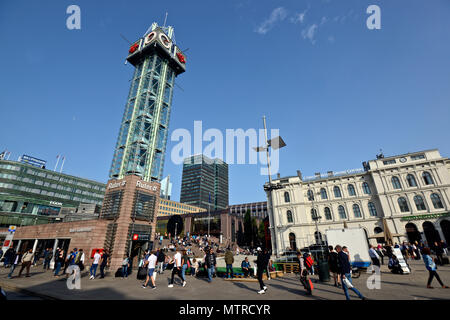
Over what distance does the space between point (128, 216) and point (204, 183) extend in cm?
13743

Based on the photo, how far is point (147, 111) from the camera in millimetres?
27500

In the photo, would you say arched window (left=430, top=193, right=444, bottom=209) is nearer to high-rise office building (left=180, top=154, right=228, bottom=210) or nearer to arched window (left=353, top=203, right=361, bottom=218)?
arched window (left=353, top=203, right=361, bottom=218)

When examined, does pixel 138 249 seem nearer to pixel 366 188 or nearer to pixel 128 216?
pixel 128 216

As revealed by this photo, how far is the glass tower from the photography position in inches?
1000

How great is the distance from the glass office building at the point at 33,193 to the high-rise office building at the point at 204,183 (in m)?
85.3

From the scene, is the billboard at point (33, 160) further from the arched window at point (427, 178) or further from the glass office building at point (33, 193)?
the arched window at point (427, 178)

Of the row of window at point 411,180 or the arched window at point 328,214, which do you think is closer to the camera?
the row of window at point 411,180

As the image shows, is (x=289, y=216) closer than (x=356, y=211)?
No

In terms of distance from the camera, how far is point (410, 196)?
34.6m

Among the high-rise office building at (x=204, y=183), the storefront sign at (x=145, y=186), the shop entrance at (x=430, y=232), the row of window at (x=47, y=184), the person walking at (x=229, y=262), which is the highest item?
the high-rise office building at (x=204, y=183)

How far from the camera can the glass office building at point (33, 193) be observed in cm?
5623

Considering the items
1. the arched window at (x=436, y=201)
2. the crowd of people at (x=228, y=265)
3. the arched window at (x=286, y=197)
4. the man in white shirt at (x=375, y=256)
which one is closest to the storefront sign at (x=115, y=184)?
the crowd of people at (x=228, y=265)

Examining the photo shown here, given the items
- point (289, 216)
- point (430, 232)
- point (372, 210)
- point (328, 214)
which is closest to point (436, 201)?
point (430, 232)
